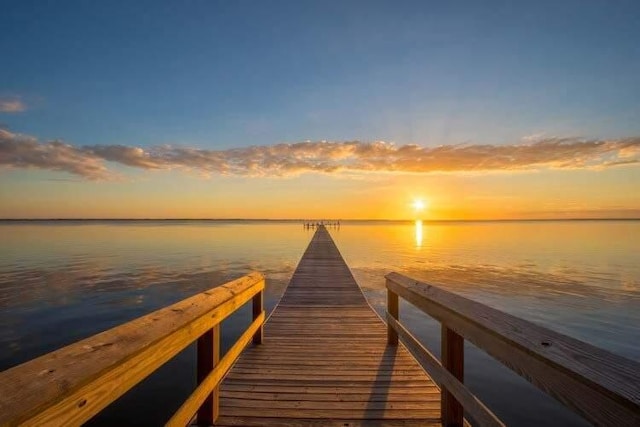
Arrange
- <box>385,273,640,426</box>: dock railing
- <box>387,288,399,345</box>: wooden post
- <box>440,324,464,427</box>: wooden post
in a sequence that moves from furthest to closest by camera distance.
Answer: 1. <box>387,288,399,345</box>: wooden post
2. <box>440,324,464,427</box>: wooden post
3. <box>385,273,640,426</box>: dock railing

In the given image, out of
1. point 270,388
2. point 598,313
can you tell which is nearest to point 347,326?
point 270,388

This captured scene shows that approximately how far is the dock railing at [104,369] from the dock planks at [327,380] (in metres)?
1.08

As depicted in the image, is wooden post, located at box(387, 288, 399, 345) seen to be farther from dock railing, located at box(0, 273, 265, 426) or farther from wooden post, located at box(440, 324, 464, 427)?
dock railing, located at box(0, 273, 265, 426)

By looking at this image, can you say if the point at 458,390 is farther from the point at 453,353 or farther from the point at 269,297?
the point at 269,297

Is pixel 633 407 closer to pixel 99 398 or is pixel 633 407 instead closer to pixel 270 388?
pixel 99 398

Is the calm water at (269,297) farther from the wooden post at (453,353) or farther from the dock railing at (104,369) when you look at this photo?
the wooden post at (453,353)

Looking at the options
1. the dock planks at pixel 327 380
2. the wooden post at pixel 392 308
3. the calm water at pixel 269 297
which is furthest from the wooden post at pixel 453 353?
the calm water at pixel 269 297

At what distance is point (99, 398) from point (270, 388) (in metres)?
3.00

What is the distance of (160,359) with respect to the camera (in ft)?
6.95

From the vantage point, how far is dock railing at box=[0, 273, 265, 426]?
1221mm

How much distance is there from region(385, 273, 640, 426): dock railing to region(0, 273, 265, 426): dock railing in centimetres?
197

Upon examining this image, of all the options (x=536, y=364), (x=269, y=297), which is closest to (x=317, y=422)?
(x=536, y=364)

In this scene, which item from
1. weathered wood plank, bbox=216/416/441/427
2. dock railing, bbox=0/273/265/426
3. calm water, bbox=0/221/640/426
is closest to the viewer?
dock railing, bbox=0/273/265/426

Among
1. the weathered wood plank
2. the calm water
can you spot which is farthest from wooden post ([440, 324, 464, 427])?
the calm water
